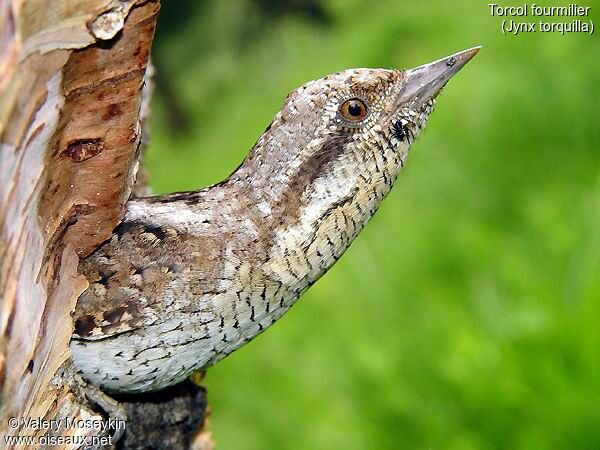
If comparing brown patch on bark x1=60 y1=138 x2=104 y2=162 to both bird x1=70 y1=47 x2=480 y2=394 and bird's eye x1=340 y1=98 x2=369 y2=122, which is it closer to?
bird x1=70 y1=47 x2=480 y2=394

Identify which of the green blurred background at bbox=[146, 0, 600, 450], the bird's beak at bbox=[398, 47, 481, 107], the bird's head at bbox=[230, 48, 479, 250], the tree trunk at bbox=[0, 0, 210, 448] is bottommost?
the tree trunk at bbox=[0, 0, 210, 448]

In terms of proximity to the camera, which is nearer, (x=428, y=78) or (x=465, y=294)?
(x=428, y=78)

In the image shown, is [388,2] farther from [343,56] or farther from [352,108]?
[352,108]

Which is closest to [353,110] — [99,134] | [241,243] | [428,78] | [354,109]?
[354,109]

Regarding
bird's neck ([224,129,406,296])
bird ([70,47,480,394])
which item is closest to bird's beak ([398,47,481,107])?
bird ([70,47,480,394])

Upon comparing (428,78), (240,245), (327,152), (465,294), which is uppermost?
(465,294)

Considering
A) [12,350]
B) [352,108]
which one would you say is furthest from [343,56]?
[12,350]

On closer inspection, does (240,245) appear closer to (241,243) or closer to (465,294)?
(241,243)
